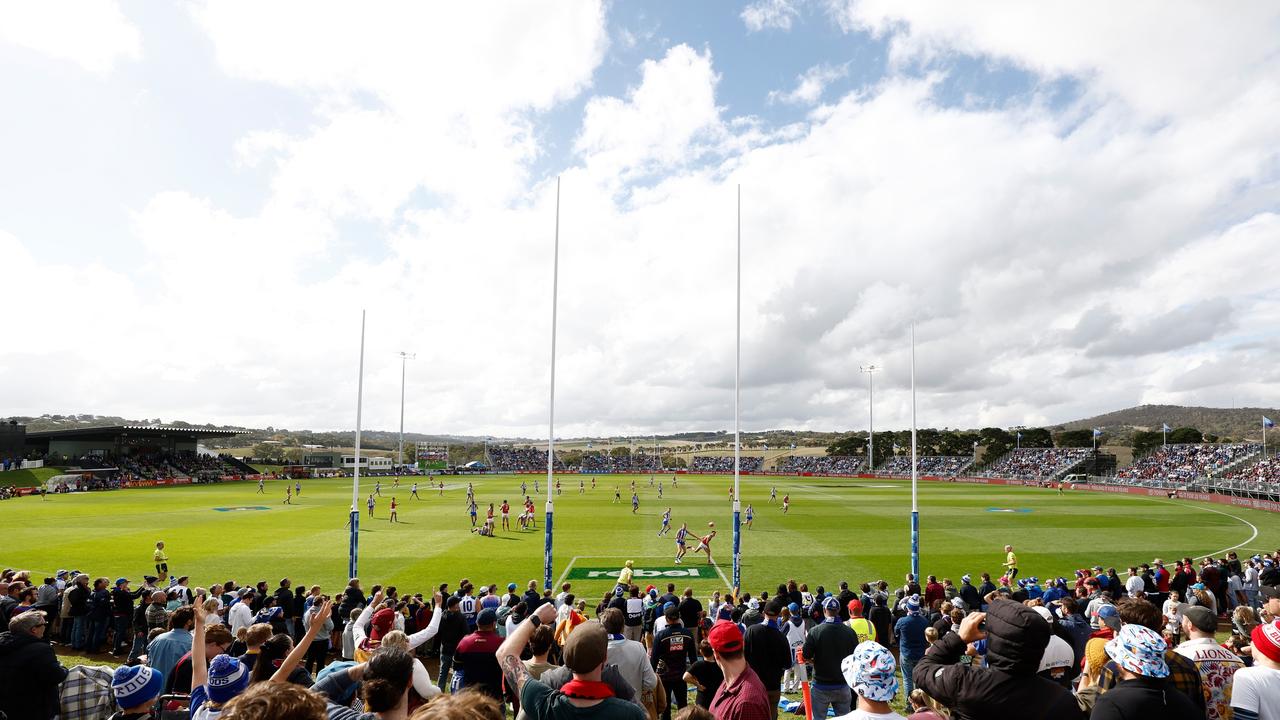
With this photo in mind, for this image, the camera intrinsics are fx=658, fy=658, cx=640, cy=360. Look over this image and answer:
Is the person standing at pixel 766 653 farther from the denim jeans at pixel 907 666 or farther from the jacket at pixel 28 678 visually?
the jacket at pixel 28 678

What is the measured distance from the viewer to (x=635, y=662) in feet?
20.7

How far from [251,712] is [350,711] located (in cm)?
164

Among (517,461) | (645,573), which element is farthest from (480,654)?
(517,461)

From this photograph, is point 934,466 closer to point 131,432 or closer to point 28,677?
A: point 28,677

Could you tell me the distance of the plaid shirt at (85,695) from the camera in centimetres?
635

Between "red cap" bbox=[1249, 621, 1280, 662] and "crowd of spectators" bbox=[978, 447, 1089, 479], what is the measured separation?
98920 mm

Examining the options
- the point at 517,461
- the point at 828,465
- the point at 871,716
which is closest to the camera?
the point at 871,716

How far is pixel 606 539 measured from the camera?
33156mm

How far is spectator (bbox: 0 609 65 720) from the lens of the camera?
6.42 m

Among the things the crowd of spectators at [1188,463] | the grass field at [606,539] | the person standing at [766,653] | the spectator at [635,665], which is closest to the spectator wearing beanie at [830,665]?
the person standing at [766,653]

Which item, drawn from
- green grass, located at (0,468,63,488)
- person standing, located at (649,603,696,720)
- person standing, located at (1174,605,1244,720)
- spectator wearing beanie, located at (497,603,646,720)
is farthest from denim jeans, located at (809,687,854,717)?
green grass, located at (0,468,63,488)

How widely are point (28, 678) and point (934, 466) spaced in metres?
127

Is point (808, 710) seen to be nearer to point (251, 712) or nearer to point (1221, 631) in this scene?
point (251, 712)

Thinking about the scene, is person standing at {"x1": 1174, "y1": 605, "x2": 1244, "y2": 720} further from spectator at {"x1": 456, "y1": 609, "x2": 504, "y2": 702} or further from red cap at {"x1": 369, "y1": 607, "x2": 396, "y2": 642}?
red cap at {"x1": 369, "y1": 607, "x2": 396, "y2": 642}
